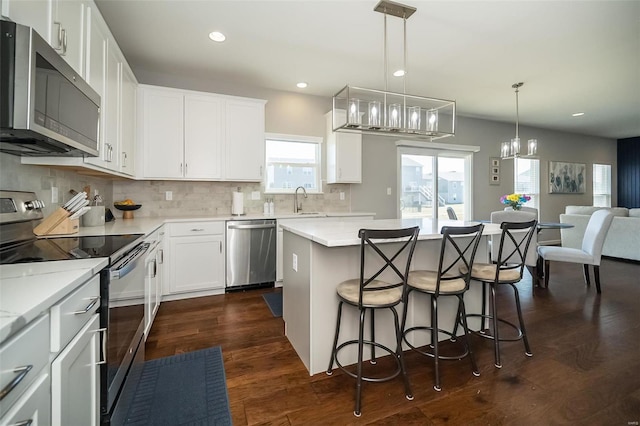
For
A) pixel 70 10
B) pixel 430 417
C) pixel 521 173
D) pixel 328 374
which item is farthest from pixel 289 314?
pixel 521 173

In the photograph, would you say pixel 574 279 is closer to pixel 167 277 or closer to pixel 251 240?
pixel 251 240

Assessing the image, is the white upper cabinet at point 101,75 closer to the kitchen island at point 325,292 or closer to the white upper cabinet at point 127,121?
the white upper cabinet at point 127,121

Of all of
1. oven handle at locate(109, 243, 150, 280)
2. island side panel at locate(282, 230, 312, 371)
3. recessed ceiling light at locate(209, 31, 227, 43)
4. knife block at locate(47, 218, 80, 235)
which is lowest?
island side panel at locate(282, 230, 312, 371)

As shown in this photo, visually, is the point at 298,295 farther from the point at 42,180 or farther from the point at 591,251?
the point at 591,251

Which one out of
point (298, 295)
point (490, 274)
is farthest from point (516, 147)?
point (298, 295)

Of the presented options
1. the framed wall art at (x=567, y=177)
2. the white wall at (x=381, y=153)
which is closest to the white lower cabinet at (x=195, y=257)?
the white wall at (x=381, y=153)

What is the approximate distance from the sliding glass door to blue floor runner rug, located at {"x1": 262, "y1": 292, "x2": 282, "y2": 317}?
9.36ft

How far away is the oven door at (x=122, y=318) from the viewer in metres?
1.29

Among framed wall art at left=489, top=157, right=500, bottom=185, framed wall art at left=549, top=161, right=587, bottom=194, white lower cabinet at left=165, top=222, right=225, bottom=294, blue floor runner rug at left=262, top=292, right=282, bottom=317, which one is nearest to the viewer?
blue floor runner rug at left=262, top=292, right=282, bottom=317

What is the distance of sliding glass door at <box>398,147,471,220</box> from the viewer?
533cm

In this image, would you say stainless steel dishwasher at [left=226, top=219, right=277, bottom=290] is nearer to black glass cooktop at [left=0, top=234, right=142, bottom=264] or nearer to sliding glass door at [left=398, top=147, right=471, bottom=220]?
black glass cooktop at [left=0, top=234, right=142, bottom=264]

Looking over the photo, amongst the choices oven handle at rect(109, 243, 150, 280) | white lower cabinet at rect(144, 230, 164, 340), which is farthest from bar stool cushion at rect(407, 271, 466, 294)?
white lower cabinet at rect(144, 230, 164, 340)

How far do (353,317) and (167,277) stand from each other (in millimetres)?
2232

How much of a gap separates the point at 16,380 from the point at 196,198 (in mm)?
3380
